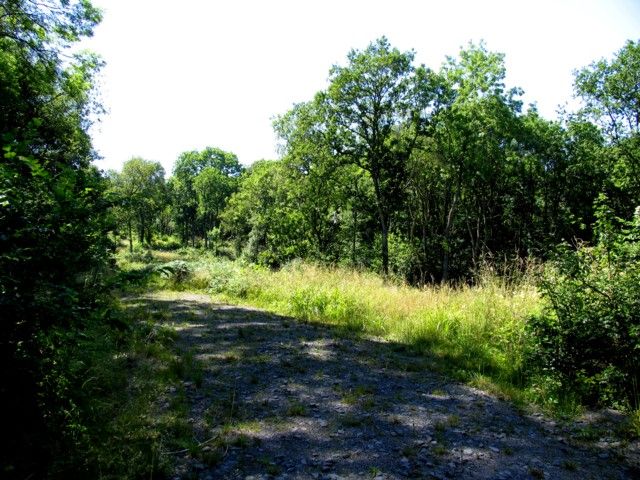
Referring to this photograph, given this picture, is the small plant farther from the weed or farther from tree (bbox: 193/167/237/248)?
tree (bbox: 193/167/237/248)

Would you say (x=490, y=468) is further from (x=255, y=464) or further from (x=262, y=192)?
(x=262, y=192)

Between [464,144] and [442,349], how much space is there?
60.8ft

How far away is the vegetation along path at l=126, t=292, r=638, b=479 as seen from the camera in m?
3.51

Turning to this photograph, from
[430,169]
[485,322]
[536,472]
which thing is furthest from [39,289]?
[430,169]

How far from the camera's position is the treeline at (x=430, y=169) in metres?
21.6

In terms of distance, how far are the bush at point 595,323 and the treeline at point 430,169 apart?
10.8 metres

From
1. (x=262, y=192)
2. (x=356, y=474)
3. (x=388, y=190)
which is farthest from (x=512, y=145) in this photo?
(x=356, y=474)

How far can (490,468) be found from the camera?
3.52 metres

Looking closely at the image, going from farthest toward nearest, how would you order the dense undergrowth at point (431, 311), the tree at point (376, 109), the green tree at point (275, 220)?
the green tree at point (275, 220), the tree at point (376, 109), the dense undergrowth at point (431, 311)

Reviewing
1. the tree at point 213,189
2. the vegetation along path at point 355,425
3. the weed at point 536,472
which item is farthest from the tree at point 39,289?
the tree at point 213,189

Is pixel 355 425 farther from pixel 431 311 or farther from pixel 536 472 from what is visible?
pixel 431 311

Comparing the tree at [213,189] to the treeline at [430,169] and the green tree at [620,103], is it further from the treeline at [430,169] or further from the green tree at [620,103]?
the green tree at [620,103]

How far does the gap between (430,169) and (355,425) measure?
83.0 ft

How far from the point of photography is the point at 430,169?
27516mm
